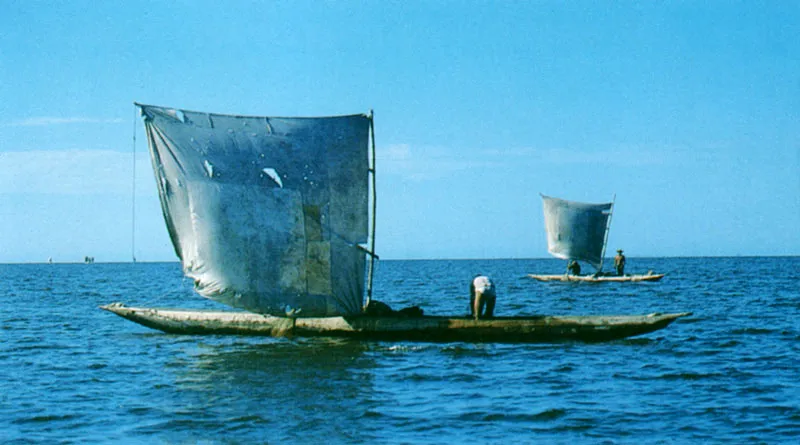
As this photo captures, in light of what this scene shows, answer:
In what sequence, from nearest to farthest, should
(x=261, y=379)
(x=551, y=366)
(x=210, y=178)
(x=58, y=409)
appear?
(x=58, y=409)
(x=261, y=379)
(x=551, y=366)
(x=210, y=178)

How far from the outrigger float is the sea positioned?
64 centimetres

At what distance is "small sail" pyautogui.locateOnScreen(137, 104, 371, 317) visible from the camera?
1981 centimetres

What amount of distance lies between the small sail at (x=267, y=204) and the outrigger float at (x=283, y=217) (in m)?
0.02

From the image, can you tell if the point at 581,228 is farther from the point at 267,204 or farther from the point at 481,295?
the point at 267,204

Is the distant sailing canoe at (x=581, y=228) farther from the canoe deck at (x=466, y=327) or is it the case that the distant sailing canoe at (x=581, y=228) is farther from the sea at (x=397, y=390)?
the canoe deck at (x=466, y=327)

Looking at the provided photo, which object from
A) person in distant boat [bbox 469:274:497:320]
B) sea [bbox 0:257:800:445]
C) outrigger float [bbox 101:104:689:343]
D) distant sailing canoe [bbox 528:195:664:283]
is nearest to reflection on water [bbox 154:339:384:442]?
sea [bbox 0:257:800:445]

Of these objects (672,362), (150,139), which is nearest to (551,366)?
(672,362)

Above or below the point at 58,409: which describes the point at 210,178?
above

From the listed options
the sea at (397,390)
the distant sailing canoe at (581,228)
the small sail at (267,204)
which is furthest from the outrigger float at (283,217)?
the distant sailing canoe at (581,228)

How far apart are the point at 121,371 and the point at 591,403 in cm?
927

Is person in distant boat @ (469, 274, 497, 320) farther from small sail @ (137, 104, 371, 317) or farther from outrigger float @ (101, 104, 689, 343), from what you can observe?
small sail @ (137, 104, 371, 317)

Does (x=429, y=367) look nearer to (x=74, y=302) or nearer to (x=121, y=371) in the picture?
(x=121, y=371)

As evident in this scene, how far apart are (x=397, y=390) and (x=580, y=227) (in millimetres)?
40951

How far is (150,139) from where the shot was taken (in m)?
20.0
